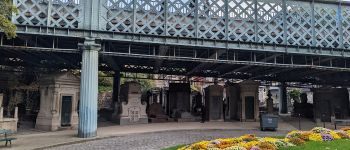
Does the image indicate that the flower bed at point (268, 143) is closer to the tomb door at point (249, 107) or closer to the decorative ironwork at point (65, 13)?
the decorative ironwork at point (65, 13)

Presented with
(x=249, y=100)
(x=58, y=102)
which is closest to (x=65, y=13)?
(x=58, y=102)

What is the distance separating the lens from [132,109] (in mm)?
26656

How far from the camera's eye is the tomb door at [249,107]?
30.2 meters

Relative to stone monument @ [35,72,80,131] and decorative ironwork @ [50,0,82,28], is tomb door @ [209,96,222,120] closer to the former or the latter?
stone monument @ [35,72,80,131]

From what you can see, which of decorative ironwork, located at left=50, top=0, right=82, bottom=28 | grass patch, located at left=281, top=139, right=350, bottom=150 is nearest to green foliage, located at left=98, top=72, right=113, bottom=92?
decorative ironwork, located at left=50, top=0, right=82, bottom=28

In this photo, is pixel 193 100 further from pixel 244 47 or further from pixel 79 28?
pixel 79 28

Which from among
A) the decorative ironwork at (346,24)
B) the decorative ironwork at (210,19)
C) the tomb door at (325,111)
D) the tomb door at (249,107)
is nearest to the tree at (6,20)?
the decorative ironwork at (210,19)

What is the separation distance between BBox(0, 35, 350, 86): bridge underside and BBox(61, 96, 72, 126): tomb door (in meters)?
3.30

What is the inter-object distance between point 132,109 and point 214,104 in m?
7.87

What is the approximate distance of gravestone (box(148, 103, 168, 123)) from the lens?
2877cm

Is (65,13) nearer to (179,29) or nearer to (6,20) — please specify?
(6,20)

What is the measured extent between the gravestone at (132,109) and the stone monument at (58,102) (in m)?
4.11

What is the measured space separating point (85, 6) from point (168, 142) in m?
9.22

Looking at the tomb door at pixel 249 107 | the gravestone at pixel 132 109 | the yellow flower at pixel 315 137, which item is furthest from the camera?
the tomb door at pixel 249 107
